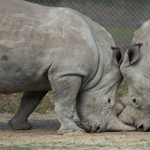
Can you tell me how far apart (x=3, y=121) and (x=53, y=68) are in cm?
236

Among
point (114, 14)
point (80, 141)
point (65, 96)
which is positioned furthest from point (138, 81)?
point (114, 14)

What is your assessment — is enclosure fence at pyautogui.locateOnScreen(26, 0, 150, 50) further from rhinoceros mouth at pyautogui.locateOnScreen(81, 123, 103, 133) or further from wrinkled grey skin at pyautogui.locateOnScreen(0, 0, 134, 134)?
rhinoceros mouth at pyautogui.locateOnScreen(81, 123, 103, 133)

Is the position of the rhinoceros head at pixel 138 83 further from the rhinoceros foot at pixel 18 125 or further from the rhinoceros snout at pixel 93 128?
the rhinoceros foot at pixel 18 125

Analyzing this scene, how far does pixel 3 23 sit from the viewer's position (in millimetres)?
4949

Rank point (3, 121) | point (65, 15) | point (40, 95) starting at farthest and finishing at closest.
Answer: point (3, 121), point (40, 95), point (65, 15)

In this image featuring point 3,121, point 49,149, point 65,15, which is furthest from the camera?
point 3,121

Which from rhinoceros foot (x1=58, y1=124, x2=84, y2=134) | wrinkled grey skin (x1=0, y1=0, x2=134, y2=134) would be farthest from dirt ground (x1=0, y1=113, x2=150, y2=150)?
wrinkled grey skin (x1=0, y1=0, x2=134, y2=134)

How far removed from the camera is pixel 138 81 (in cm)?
529

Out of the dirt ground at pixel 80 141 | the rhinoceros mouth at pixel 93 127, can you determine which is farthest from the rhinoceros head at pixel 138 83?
the rhinoceros mouth at pixel 93 127

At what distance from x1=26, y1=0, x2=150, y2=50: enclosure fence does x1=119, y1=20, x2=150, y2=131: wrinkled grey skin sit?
4821 millimetres

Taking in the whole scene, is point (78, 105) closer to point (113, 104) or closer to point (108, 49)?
point (113, 104)

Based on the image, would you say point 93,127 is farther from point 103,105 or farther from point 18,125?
point 18,125

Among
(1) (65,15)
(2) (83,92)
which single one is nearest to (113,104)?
(2) (83,92)

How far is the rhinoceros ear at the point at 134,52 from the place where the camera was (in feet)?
17.2
